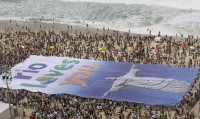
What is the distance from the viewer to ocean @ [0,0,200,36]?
57.8 m

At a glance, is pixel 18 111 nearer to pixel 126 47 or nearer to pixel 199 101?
pixel 199 101

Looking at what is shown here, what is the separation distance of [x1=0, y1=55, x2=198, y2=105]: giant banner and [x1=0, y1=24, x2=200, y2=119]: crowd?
0.54 m

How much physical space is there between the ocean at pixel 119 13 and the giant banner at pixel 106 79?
18.7 metres

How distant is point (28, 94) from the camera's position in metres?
34.6

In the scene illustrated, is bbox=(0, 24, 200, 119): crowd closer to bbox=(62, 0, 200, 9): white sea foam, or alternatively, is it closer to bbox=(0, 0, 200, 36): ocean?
bbox=(0, 0, 200, 36): ocean

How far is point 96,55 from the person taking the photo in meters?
42.8

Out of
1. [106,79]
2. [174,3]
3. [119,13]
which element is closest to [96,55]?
[106,79]

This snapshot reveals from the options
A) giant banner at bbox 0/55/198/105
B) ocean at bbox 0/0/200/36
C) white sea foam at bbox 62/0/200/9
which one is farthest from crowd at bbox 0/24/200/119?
white sea foam at bbox 62/0/200/9

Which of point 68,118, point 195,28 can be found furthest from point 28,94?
point 195,28

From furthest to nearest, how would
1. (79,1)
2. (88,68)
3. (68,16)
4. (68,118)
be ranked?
(79,1)
(68,16)
(88,68)
(68,118)

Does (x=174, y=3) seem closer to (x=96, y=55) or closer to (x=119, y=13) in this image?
(x=119, y=13)

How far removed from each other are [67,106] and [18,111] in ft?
11.6

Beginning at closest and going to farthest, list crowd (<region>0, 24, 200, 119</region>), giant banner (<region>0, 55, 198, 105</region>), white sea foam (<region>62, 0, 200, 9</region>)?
crowd (<region>0, 24, 200, 119</region>) < giant banner (<region>0, 55, 198, 105</region>) < white sea foam (<region>62, 0, 200, 9</region>)

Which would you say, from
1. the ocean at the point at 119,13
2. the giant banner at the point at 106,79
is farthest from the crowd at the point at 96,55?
the ocean at the point at 119,13
